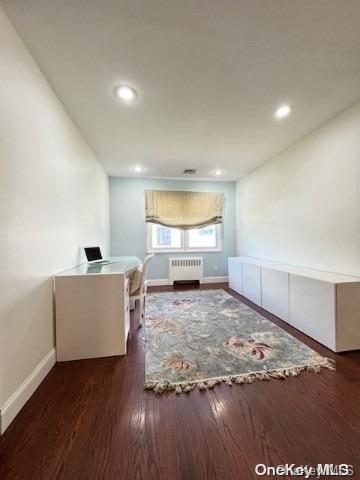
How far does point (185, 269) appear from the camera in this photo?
4809mm

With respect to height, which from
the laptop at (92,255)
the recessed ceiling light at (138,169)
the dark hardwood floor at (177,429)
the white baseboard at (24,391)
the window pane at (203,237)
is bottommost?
the dark hardwood floor at (177,429)

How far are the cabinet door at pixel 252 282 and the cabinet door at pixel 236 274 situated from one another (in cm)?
16

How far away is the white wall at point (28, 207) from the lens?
49.3 inches

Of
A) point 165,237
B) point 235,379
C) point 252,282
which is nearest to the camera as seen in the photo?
point 235,379

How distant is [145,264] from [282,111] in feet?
7.48

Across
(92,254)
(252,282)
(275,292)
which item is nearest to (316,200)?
(275,292)

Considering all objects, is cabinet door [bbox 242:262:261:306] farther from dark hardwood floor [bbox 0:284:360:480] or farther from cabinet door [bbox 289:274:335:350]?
dark hardwood floor [bbox 0:284:360:480]

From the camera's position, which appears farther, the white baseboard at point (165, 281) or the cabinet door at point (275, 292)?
the white baseboard at point (165, 281)

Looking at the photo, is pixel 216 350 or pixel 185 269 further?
pixel 185 269

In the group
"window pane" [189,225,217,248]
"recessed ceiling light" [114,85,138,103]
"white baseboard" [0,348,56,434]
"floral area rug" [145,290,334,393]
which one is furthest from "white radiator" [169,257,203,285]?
"recessed ceiling light" [114,85,138,103]

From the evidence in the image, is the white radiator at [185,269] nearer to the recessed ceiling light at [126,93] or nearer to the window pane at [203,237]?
the window pane at [203,237]

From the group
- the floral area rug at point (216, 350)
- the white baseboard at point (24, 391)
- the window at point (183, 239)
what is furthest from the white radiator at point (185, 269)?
the white baseboard at point (24, 391)

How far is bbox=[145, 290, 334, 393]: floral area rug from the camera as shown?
1638 millimetres

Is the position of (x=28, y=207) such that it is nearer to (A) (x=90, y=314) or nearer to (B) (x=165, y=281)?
(A) (x=90, y=314)
